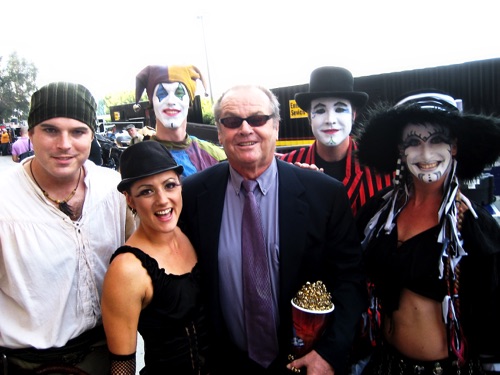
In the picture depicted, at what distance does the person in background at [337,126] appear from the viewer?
252cm

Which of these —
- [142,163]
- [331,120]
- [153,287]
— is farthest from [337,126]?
[153,287]

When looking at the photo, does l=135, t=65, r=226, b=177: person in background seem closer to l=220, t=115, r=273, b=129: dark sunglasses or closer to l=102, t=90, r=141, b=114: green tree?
l=220, t=115, r=273, b=129: dark sunglasses

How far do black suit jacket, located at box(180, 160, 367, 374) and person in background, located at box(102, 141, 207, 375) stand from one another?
132mm

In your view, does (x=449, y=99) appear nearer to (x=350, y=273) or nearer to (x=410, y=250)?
(x=410, y=250)

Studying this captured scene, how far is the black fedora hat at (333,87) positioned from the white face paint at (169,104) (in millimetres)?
894

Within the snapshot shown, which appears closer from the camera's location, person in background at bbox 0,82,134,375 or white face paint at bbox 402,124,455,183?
person in background at bbox 0,82,134,375

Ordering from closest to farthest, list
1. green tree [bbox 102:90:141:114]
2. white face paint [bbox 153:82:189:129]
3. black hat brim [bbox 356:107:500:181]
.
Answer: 1. black hat brim [bbox 356:107:500:181]
2. white face paint [bbox 153:82:189:129]
3. green tree [bbox 102:90:141:114]

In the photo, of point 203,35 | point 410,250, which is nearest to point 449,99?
point 410,250

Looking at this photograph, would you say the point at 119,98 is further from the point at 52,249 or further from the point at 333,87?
the point at 52,249

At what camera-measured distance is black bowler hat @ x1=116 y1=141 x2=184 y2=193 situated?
1.68m

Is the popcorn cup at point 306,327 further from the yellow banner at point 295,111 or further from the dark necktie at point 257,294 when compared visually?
the yellow banner at point 295,111

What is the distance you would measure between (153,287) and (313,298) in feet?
2.30

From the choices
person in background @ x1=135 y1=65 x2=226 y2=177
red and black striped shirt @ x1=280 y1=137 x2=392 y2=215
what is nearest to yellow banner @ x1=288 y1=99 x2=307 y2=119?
person in background @ x1=135 y1=65 x2=226 y2=177

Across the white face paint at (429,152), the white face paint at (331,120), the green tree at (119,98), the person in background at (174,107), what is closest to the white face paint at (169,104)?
the person in background at (174,107)
